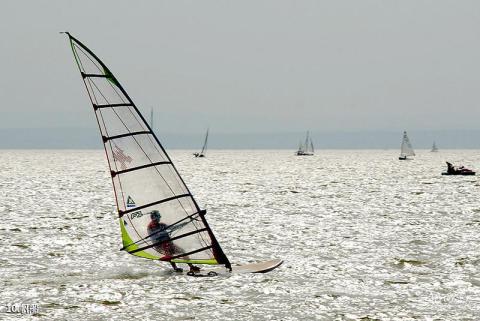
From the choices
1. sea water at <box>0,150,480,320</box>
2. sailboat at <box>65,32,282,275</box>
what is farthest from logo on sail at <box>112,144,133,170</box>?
sea water at <box>0,150,480,320</box>

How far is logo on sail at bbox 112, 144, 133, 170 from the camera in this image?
58.5 ft

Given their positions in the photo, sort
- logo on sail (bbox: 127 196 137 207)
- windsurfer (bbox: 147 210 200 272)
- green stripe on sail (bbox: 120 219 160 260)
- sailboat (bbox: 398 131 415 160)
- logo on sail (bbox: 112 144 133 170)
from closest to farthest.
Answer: logo on sail (bbox: 112 144 133 170)
logo on sail (bbox: 127 196 137 207)
green stripe on sail (bbox: 120 219 160 260)
windsurfer (bbox: 147 210 200 272)
sailboat (bbox: 398 131 415 160)

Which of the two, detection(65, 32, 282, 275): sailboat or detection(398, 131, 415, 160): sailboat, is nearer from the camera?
detection(65, 32, 282, 275): sailboat

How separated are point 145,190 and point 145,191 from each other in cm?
3

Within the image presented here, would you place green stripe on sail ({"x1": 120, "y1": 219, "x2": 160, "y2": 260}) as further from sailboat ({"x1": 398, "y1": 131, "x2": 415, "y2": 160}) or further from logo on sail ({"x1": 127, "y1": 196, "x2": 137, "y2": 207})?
sailboat ({"x1": 398, "y1": 131, "x2": 415, "y2": 160})

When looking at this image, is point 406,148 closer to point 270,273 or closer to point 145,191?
point 270,273

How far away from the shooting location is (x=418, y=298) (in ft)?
60.3

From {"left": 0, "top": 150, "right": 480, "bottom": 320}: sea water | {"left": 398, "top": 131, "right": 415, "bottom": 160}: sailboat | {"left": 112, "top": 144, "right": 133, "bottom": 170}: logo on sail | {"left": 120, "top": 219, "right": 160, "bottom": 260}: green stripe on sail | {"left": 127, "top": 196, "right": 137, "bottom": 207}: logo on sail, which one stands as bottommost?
{"left": 0, "top": 150, "right": 480, "bottom": 320}: sea water

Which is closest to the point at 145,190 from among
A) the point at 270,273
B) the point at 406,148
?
the point at 270,273

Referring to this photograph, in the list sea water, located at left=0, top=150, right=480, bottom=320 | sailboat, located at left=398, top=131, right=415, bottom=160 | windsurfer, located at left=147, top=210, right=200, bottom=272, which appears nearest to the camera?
sea water, located at left=0, top=150, right=480, bottom=320

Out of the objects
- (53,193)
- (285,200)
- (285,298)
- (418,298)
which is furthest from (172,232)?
(53,193)

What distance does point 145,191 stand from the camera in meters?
18.4

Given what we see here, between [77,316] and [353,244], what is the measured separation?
16.5 m

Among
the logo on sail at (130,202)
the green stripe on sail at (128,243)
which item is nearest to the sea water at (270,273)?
the green stripe on sail at (128,243)
